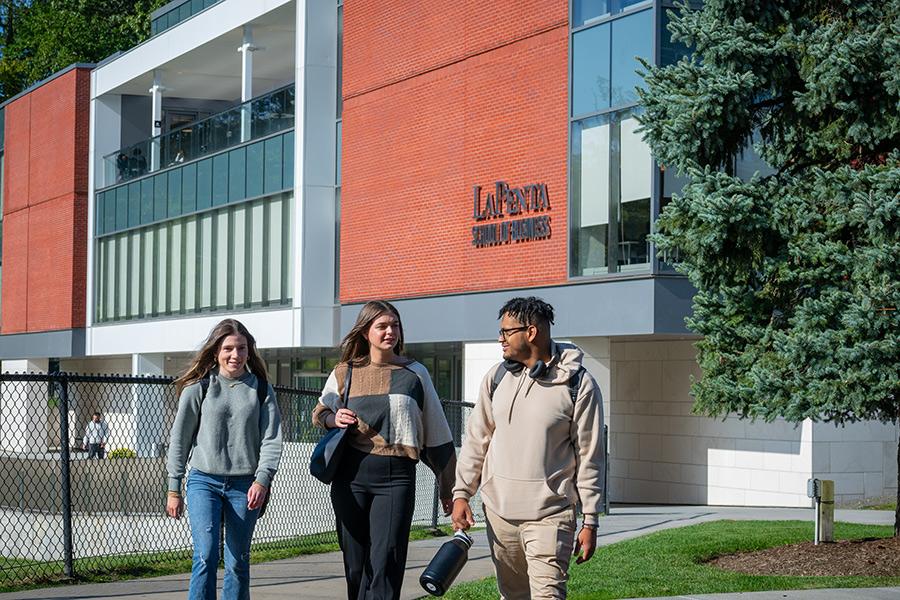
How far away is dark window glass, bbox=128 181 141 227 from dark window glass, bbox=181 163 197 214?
329 centimetres

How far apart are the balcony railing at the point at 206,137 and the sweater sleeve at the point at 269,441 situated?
2459 centimetres

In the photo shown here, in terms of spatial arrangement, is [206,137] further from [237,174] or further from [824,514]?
[824,514]

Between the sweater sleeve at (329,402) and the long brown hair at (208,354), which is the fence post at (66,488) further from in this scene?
the sweater sleeve at (329,402)

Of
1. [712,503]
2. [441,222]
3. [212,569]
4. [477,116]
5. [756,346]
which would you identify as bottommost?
[712,503]

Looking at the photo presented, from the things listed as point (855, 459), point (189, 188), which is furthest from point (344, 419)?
point (189, 188)

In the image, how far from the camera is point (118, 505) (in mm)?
25438

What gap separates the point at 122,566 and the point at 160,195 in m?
28.4

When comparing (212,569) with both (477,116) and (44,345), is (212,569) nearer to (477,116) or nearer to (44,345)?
(477,116)

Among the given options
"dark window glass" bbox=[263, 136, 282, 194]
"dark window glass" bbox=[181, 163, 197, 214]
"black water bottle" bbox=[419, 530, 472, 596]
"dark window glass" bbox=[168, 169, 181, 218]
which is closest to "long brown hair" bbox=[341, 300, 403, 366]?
"black water bottle" bbox=[419, 530, 472, 596]

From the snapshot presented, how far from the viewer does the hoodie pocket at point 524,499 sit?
20.6 ft

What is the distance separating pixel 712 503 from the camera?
23375 millimetres

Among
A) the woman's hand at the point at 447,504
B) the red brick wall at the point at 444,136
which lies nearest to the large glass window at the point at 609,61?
the red brick wall at the point at 444,136

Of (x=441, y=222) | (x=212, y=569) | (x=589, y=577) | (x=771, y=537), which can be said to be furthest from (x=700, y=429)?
(x=212, y=569)

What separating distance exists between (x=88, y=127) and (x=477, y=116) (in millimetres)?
21545
